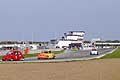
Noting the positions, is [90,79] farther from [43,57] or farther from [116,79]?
[43,57]

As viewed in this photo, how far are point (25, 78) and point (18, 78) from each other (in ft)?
1.43

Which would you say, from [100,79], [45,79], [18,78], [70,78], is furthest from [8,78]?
[100,79]

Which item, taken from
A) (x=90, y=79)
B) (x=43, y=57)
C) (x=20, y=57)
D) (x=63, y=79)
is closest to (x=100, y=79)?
(x=90, y=79)

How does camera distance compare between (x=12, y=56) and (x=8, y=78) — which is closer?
(x=8, y=78)

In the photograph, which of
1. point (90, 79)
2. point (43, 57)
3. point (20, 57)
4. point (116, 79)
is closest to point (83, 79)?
point (90, 79)

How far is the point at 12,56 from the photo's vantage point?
2119 inches

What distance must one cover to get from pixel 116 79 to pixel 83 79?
81.1 inches

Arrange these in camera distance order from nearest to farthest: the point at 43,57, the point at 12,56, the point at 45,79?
the point at 45,79, the point at 12,56, the point at 43,57

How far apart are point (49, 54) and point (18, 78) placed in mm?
37697

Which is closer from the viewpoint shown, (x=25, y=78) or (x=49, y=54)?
(x=25, y=78)

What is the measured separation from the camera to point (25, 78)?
2333 cm

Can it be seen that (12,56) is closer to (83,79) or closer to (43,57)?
(43,57)

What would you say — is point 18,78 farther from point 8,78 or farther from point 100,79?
point 100,79

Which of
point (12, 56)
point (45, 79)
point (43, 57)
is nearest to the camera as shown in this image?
point (45, 79)
